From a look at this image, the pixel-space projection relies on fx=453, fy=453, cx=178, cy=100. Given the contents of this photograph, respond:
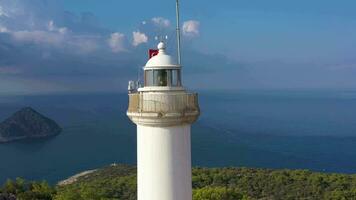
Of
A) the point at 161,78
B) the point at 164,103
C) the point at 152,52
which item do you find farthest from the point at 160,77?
the point at 152,52

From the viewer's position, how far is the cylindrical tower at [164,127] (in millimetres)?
6180

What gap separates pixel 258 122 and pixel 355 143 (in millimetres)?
43910

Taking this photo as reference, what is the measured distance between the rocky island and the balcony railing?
4861 inches

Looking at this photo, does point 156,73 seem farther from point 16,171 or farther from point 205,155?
point 205,155

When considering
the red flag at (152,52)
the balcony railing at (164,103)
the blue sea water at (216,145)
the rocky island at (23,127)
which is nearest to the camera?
the balcony railing at (164,103)

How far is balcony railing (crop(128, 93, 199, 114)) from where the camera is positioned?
6133mm

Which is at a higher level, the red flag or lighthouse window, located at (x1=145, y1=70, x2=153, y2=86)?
the red flag

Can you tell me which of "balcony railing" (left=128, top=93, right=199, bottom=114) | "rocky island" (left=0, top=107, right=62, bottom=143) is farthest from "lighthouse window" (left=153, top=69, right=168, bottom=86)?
"rocky island" (left=0, top=107, right=62, bottom=143)

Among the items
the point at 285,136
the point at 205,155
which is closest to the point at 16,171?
the point at 205,155

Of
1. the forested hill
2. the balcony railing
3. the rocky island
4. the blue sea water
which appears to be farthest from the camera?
the rocky island

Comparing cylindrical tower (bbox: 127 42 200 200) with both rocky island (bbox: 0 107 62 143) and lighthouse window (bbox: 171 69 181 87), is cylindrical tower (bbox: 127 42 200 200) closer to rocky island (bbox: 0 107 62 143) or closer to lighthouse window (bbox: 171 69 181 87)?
lighthouse window (bbox: 171 69 181 87)

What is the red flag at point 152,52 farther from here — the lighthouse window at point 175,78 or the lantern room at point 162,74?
the lighthouse window at point 175,78

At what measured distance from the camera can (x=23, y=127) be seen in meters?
125

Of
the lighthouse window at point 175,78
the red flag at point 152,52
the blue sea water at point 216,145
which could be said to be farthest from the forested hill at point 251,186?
the blue sea water at point 216,145
